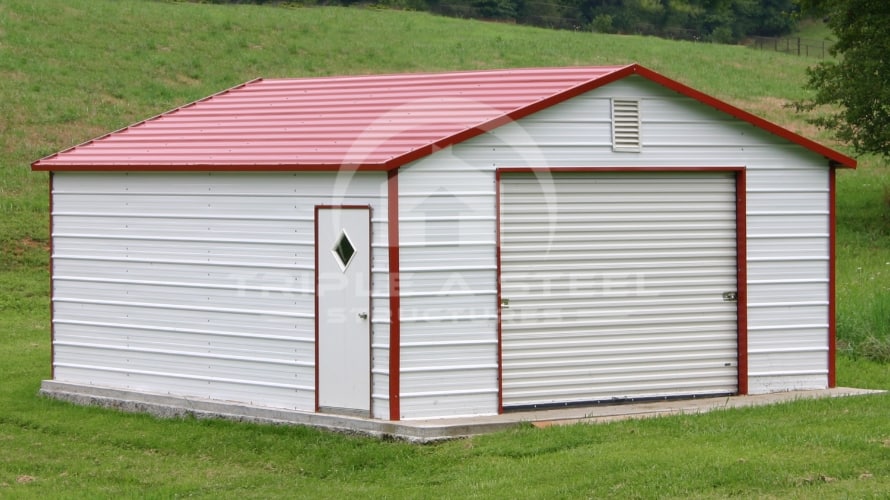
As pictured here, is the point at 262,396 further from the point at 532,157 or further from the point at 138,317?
the point at 532,157

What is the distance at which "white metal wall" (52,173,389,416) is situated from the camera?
531 inches

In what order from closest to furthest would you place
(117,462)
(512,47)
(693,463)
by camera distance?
(693,463) < (117,462) < (512,47)

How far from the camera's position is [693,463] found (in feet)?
34.4

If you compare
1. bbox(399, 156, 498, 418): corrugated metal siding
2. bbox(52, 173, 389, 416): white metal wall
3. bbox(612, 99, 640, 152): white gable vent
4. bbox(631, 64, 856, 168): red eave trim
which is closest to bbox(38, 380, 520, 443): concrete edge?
bbox(52, 173, 389, 416): white metal wall

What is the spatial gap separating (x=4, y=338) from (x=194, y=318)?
23.0 feet

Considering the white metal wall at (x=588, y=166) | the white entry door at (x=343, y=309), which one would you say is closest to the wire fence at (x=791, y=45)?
the white metal wall at (x=588, y=166)

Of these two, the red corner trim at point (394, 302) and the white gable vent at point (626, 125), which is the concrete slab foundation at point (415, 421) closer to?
the red corner trim at point (394, 302)

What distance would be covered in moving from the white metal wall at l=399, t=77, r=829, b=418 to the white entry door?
1.49 feet

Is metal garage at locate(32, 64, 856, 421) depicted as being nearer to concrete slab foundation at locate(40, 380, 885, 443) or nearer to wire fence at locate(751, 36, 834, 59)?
concrete slab foundation at locate(40, 380, 885, 443)

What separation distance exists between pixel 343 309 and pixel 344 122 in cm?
246

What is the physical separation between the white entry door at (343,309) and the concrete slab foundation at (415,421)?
0.83 feet

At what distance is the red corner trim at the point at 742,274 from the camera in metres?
14.2

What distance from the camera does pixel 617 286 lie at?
1393cm

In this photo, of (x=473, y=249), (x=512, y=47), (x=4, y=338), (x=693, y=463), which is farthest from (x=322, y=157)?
(x=512, y=47)
